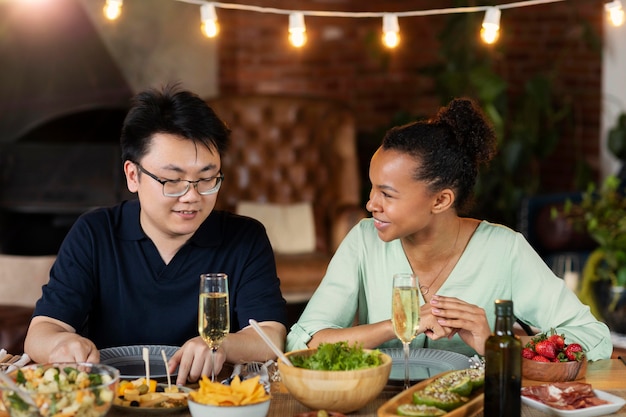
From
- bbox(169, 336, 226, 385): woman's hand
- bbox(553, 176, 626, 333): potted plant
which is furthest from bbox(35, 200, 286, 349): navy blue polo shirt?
bbox(553, 176, 626, 333): potted plant

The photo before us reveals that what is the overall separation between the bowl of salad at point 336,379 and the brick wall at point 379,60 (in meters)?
4.20

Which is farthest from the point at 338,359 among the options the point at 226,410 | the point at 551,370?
the point at 551,370

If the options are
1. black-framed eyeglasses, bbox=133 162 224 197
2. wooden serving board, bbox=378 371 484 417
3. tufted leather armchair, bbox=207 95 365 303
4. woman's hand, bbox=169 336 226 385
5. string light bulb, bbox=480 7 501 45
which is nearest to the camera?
wooden serving board, bbox=378 371 484 417

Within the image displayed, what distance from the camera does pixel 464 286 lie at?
7.55ft

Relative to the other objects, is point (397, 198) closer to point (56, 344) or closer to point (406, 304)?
point (406, 304)

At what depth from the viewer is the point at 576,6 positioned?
592 centimetres

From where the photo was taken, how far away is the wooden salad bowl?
1893mm

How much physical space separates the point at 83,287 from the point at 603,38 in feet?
14.2

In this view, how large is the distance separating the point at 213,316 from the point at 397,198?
636 millimetres

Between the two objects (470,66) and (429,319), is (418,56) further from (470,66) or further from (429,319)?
(429,319)

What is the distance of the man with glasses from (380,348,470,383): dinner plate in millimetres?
306

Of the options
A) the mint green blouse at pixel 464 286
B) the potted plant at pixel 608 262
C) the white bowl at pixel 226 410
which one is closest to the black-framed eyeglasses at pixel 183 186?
the mint green blouse at pixel 464 286

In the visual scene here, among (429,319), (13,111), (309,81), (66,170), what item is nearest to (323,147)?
(309,81)

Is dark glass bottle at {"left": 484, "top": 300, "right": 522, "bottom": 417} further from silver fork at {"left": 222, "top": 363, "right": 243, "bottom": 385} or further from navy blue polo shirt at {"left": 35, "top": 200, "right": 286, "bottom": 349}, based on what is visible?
navy blue polo shirt at {"left": 35, "top": 200, "right": 286, "bottom": 349}
